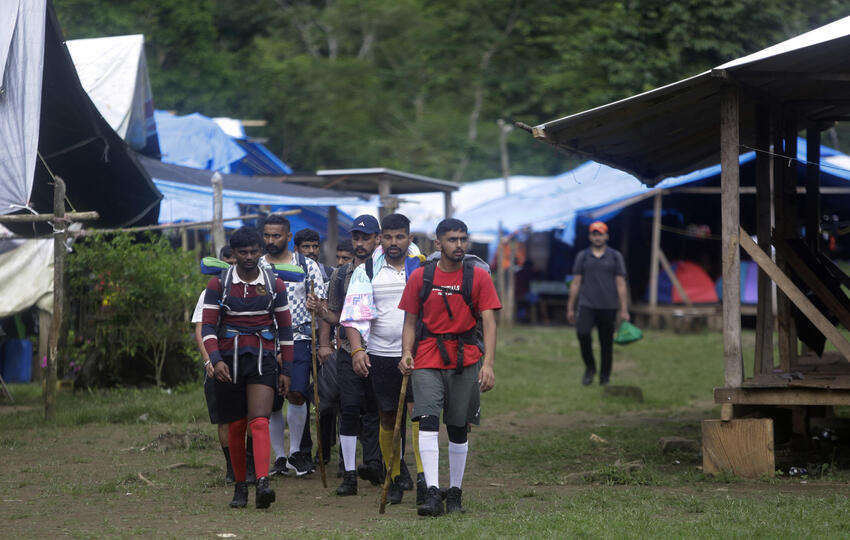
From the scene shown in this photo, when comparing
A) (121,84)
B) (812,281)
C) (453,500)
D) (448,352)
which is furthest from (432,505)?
(121,84)

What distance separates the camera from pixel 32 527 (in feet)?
20.2

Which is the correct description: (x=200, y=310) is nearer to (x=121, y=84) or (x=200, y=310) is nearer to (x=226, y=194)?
(x=226, y=194)

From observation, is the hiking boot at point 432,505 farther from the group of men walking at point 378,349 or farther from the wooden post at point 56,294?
the wooden post at point 56,294

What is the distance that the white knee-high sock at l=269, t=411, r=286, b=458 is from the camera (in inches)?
321

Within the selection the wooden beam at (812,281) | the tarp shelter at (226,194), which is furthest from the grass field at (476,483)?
the tarp shelter at (226,194)

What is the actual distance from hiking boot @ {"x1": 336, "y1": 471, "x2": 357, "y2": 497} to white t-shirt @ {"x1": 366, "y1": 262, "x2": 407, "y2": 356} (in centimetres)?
88

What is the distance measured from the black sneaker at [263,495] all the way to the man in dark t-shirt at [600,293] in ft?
23.7

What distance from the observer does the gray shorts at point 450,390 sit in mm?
6574

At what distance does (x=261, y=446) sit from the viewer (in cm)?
668

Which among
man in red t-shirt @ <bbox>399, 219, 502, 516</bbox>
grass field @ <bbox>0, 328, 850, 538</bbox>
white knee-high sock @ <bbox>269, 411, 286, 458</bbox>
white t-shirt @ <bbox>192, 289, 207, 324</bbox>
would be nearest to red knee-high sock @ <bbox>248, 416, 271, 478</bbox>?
grass field @ <bbox>0, 328, 850, 538</bbox>

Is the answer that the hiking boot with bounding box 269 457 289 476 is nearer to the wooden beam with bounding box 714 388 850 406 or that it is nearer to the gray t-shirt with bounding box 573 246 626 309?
the wooden beam with bounding box 714 388 850 406

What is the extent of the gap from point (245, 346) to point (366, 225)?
144cm

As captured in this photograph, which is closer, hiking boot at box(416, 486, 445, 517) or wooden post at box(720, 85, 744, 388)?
hiking boot at box(416, 486, 445, 517)

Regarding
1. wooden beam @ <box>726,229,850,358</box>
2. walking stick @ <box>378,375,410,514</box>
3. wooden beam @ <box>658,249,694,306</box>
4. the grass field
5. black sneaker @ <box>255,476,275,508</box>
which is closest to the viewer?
the grass field
